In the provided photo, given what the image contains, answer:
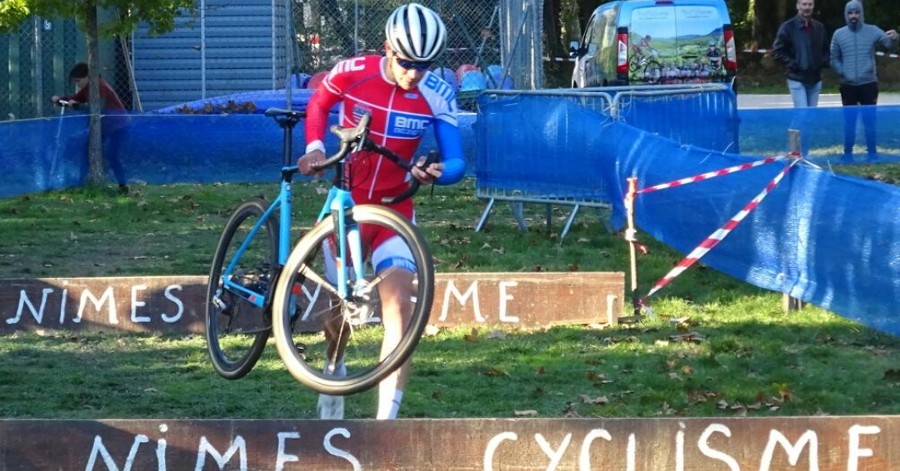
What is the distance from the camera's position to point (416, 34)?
6.06m

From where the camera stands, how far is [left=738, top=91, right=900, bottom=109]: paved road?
33844 millimetres

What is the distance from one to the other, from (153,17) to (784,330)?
35.4ft

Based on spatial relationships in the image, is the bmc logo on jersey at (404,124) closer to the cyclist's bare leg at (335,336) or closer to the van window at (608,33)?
the cyclist's bare leg at (335,336)

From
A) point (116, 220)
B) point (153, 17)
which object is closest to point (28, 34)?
point (153, 17)

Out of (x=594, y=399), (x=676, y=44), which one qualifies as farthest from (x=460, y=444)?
(x=676, y=44)

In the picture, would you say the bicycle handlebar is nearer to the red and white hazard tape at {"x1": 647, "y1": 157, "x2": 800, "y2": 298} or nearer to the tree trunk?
the red and white hazard tape at {"x1": 647, "y1": 157, "x2": 800, "y2": 298}

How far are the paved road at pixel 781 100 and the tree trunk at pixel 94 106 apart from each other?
17875 mm

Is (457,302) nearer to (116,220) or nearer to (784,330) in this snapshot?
(784,330)

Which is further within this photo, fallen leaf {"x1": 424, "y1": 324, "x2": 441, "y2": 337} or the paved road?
the paved road

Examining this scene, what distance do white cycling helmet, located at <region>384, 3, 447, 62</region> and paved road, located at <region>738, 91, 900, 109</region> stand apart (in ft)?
89.9

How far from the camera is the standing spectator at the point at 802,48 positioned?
60.0ft

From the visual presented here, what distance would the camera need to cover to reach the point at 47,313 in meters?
9.21

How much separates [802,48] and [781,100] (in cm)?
1899

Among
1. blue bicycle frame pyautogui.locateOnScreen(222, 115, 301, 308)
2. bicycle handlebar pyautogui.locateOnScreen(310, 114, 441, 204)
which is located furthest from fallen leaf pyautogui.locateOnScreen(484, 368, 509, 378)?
bicycle handlebar pyautogui.locateOnScreen(310, 114, 441, 204)
